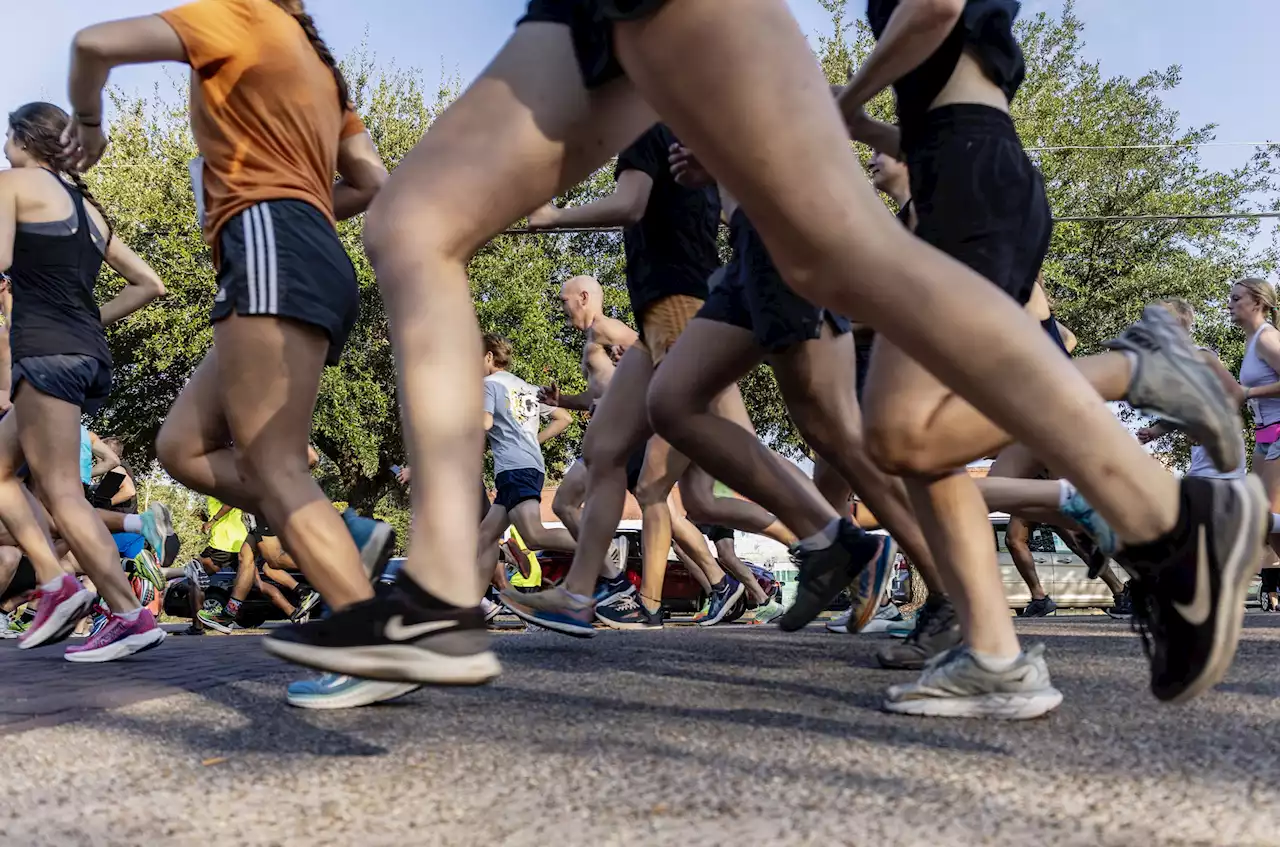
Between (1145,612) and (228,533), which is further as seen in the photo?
(228,533)

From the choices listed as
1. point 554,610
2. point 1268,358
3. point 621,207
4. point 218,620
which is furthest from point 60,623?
point 218,620

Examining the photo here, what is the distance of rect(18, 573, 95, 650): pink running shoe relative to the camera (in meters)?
5.16

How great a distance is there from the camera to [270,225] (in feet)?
10.2

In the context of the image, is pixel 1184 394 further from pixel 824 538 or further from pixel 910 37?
pixel 824 538

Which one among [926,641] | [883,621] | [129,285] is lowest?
[883,621]

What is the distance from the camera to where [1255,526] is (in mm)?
1867

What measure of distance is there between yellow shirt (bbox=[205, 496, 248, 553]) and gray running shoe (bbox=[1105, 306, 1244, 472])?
1129 cm

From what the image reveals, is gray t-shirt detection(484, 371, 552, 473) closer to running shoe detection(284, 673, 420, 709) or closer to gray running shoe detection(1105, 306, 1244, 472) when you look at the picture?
running shoe detection(284, 673, 420, 709)

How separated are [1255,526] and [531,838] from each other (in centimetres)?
122

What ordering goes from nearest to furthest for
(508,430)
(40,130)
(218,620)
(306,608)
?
(40,130) < (508,430) < (306,608) < (218,620)

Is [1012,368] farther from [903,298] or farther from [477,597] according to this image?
[477,597]

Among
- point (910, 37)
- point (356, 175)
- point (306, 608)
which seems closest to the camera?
point (910, 37)

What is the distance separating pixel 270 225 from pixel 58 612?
9.66ft

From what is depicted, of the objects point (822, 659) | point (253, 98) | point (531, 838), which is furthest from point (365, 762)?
point (822, 659)
